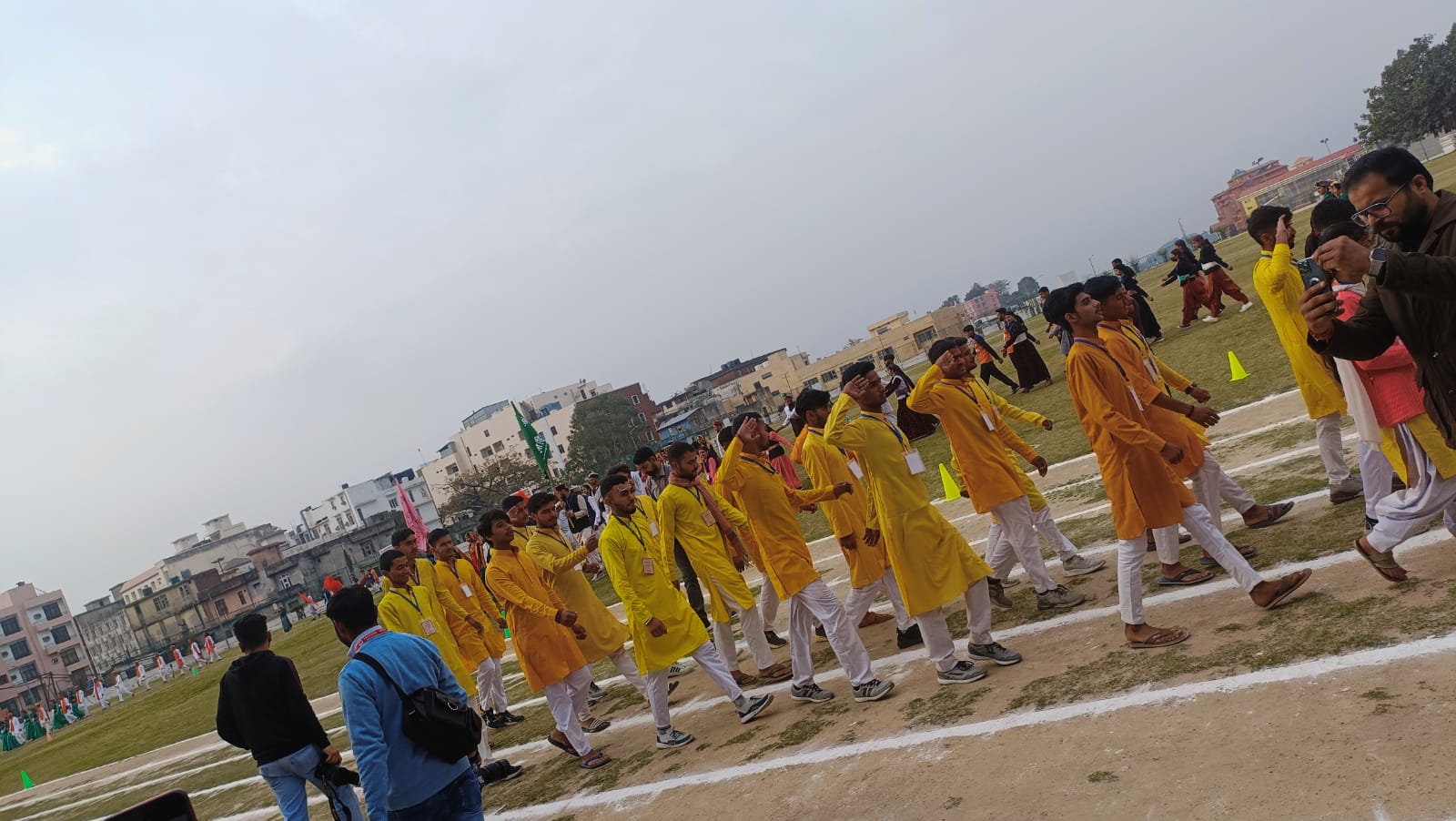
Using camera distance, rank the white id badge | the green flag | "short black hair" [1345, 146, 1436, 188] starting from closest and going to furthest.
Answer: "short black hair" [1345, 146, 1436, 188], the white id badge, the green flag

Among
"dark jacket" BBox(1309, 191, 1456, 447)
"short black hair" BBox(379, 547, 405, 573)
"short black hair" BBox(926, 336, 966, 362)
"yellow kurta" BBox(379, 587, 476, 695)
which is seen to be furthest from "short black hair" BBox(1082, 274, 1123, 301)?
"short black hair" BBox(379, 547, 405, 573)

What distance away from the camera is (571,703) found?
7203 mm

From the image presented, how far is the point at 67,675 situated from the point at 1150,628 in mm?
94116

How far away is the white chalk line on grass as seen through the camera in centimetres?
389

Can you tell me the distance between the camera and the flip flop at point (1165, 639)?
482cm

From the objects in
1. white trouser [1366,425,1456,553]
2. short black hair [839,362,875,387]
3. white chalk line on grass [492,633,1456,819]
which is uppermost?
short black hair [839,362,875,387]

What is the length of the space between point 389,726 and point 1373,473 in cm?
504

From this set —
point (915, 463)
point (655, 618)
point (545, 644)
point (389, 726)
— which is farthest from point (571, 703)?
point (389, 726)

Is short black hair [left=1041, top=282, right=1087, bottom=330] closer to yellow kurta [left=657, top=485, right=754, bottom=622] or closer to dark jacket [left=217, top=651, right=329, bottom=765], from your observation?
yellow kurta [left=657, top=485, right=754, bottom=622]

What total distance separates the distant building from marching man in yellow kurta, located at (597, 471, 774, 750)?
84.1 metres

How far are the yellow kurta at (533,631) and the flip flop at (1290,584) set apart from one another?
14.9 feet

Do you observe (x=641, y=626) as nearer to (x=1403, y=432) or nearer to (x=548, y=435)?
(x=1403, y=432)

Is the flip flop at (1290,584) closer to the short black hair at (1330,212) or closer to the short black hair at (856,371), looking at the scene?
the short black hair at (1330,212)

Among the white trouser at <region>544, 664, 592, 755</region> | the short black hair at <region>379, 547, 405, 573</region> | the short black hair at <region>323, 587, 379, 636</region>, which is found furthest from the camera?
the short black hair at <region>379, 547, 405, 573</region>
